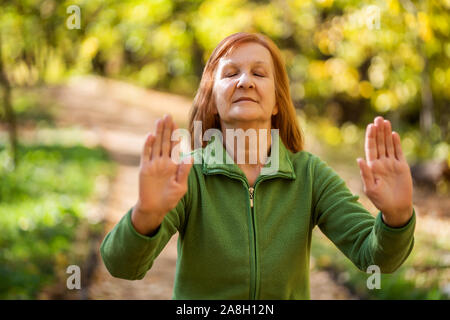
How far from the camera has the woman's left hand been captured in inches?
61.3

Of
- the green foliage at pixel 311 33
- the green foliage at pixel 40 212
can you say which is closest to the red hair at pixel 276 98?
the green foliage at pixel 40 212

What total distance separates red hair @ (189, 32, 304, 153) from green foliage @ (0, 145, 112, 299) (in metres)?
2.15

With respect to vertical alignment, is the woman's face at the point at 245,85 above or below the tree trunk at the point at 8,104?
below

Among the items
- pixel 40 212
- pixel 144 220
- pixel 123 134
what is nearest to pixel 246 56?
pixel 144 220

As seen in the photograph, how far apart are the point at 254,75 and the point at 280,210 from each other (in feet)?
1.66

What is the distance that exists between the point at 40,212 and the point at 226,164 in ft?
13.6

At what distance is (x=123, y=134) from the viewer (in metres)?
13.8

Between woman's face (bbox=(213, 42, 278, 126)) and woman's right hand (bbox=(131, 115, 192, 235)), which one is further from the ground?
woman's face (bbox=(213, 42, 278, 126))

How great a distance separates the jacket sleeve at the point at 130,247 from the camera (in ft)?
4.99

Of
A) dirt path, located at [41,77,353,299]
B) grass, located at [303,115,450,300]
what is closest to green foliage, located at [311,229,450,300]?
grass, located at [303,115,450,300]

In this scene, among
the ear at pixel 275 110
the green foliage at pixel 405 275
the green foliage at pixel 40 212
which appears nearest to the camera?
the ear at pixel 275 110

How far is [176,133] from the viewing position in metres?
1.56

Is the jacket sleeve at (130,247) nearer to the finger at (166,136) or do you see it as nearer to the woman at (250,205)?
the woman at (250,205)

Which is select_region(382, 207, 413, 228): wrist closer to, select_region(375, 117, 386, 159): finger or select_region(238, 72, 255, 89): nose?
select_region(375, 117, 386, 159): finger
